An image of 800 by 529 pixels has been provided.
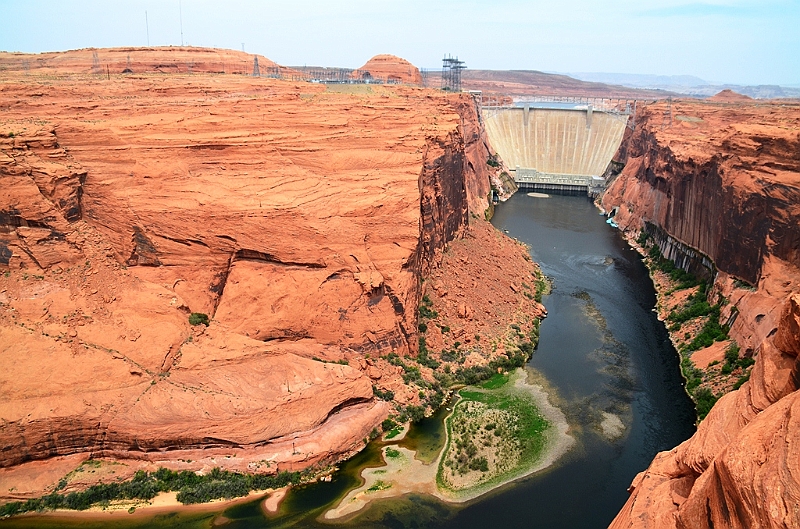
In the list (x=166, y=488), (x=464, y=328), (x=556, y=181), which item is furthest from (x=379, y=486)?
(x=556, y=181)

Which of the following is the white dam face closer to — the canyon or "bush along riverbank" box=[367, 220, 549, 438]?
"bush along riverbank" box=[367, 220, 549, 438]

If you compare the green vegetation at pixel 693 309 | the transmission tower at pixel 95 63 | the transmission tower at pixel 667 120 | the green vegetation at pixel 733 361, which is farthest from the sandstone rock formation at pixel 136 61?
the green vegetation at pixel 733 361

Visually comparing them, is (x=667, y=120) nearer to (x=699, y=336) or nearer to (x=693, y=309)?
(x=693, y=309)

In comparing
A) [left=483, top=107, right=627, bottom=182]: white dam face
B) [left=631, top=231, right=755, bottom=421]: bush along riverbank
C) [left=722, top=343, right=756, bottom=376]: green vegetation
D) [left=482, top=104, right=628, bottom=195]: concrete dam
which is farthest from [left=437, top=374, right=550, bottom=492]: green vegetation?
A: [left=483, top=107, right=627, bottom=182]: white dam face

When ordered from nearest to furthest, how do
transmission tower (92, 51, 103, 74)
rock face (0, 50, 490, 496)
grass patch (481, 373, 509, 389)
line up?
rock face (0, 50, 490, 496)
grass patch (481, 373, 509, 389)
transmission tower (92, 51, 103, 74)

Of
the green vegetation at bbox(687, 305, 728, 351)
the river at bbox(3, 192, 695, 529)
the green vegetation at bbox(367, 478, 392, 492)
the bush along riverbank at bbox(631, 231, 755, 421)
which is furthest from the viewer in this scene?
the green vegetation at bbox(687, 305, 728, 351)
